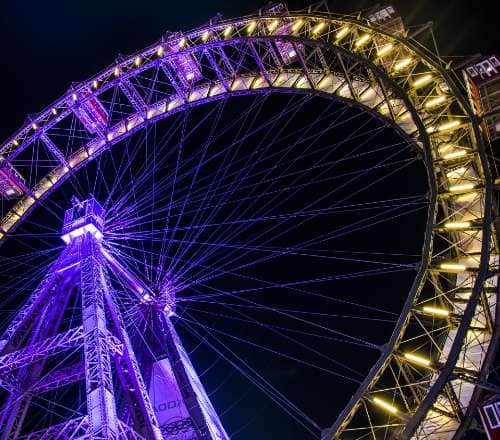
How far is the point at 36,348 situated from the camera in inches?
638

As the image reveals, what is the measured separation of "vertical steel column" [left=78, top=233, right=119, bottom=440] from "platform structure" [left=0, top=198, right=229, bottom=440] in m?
0.02

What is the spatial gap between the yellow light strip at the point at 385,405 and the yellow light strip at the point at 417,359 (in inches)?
53.4

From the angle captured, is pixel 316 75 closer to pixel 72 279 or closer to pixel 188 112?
pixel 188 112

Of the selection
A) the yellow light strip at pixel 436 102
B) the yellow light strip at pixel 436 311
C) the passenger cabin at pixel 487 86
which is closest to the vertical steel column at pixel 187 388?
the yellow light strip at pixel 436 311

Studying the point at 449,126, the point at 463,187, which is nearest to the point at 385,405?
the point at 463,187

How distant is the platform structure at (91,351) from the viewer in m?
13.9

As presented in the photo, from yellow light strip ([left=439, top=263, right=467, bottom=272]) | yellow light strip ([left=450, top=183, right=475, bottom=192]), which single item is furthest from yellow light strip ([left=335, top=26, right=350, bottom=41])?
yellow light strip ([left=439, top=263, right=467, bottom=272])

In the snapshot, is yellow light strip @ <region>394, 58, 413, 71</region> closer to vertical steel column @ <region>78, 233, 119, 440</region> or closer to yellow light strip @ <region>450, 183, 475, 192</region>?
yellow light strip @ <region>450, 183, 475, 192</region>

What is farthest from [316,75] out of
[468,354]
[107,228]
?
[468,354]

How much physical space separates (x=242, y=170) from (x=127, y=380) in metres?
7.81

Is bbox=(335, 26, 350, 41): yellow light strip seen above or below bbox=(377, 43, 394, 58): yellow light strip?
above

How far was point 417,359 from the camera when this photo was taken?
52.4 feet

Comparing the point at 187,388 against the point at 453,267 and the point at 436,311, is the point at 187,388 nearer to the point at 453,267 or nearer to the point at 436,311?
the point at 436,311

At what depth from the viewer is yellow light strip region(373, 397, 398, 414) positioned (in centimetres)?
1554
